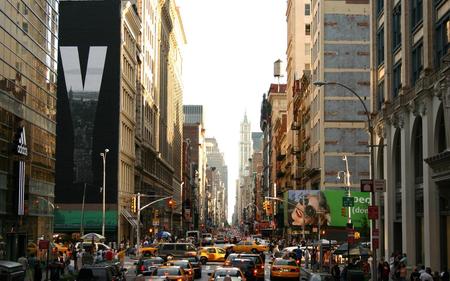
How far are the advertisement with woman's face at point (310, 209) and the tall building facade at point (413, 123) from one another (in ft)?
67.7

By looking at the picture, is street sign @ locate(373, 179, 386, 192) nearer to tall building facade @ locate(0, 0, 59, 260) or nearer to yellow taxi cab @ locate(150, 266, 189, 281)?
yellow taxi cab @ locate(150, 266, 189, 281)

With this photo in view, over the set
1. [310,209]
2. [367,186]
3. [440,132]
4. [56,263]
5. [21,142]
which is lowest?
[56,263]

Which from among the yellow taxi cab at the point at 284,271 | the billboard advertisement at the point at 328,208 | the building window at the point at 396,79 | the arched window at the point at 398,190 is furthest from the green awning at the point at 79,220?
the building window at the point at 396,79

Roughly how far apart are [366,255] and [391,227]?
5.51 m

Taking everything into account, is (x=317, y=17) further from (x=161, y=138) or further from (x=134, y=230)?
(x=161, y=138)

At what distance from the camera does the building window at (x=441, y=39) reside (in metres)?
38.6

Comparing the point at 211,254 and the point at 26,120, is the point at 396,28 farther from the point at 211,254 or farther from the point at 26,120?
the point at 211,254

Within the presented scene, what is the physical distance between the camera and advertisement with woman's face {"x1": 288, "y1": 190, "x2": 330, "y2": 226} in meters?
77.8

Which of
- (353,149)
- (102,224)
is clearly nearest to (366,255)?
(353,149)

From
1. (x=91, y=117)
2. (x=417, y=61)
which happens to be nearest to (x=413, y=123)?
(x=417, y=61)

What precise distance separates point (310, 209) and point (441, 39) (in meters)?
41.1

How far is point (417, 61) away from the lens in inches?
1783

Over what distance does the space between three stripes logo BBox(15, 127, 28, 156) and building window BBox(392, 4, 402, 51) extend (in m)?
25.4

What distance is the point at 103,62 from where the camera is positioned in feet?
304
